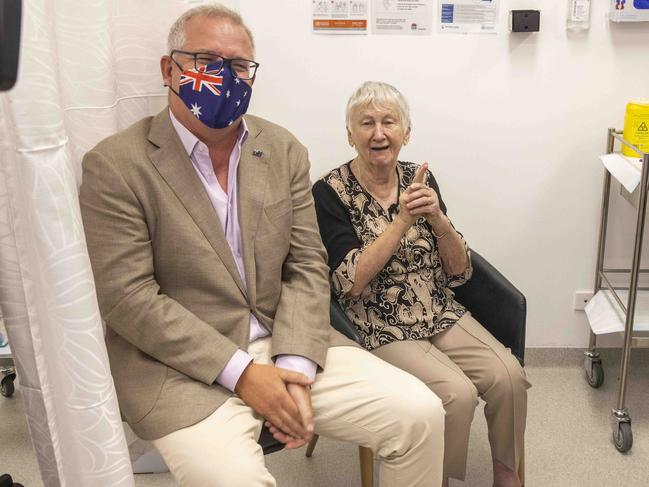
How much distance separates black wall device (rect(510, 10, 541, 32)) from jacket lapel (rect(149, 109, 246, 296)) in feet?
4.04

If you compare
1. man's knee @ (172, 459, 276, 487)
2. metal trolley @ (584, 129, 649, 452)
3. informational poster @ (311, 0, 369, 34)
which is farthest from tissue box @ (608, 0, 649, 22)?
man's knee @ (172, 459, 276, 487)

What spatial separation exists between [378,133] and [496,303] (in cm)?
58

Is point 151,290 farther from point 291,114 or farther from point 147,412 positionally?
point 291,114

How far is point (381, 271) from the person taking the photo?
1975mm

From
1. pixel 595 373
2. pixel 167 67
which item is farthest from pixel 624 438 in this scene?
pixel 167 67

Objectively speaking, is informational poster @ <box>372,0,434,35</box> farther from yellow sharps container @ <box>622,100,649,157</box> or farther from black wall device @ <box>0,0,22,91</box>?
black wall device @ <box>0,0,22,91</box>

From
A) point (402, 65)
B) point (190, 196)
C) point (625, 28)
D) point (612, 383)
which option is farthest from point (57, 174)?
point (612, 383)

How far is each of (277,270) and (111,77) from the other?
0.61m

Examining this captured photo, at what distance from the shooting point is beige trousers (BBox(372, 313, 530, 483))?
1.83 meters

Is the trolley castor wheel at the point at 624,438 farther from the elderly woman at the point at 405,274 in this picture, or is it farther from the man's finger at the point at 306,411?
the man's finger at the point at 306,411

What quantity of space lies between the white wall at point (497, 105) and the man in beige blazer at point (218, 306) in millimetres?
638

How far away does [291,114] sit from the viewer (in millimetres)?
2408

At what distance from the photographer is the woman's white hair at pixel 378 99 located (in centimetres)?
198

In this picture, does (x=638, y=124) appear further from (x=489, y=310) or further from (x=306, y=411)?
(x=306, y=411)
